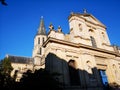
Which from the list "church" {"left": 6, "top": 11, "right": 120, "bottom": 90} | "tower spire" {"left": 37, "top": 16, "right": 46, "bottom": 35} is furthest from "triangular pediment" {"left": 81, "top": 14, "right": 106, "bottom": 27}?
"tower spire" {"left": 37, "top": 16, "right": 46, "bottom": 35}

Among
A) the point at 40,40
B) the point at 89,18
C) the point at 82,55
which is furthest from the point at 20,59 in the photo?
the point at 82,55

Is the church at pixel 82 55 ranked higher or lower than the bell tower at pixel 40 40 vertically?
lower

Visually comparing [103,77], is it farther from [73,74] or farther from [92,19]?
[92,19]

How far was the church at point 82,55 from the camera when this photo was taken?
1277 cm

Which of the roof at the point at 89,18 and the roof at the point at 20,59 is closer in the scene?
the roof at the point at 89,18

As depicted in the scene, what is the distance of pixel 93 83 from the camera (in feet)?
44.9

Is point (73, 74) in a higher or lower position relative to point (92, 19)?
lower

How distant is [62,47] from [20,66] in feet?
76.9

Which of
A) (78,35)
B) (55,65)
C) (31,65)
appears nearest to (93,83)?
(55,65)

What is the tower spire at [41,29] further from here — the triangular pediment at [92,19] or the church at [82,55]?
the church at [82,55]

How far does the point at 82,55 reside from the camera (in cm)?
1463

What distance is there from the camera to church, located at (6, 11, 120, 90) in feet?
41.9

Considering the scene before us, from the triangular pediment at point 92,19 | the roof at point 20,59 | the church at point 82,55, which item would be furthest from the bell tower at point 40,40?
the church at point 82,55

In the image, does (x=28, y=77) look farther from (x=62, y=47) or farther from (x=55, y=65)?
(x=62, y=47)
